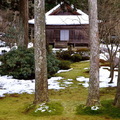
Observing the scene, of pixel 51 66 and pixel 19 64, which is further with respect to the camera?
pixel 51 66

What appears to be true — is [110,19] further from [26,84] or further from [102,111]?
[102,111]

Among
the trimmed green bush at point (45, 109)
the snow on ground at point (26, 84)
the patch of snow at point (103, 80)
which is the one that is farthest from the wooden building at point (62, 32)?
the trimmed green bush at point (45, 109)

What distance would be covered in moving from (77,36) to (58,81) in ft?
77.2

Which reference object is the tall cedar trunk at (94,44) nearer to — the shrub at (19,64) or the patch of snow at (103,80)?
the patch of snow at (103,80)

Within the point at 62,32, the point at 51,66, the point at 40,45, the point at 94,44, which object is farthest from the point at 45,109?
the point at 62,32

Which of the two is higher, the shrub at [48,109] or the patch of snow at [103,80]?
the shrub at [48,109]

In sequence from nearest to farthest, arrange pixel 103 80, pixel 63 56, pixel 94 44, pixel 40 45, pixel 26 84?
pixel 94 44 < pixel 40 45 < pixel 26 84 < pixel 103 80 < pixel 63 56

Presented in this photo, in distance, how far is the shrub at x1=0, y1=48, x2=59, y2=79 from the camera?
1482cm

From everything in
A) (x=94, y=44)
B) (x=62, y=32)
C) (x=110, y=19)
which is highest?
(x=110, y=19)

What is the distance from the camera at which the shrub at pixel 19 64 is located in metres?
14.8

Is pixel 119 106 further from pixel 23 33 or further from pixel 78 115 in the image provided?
pixel 23 33

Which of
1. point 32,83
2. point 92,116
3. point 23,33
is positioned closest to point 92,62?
point 92,116

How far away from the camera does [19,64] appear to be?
1512 cm

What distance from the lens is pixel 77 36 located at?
37750 millimetres
